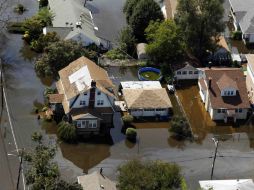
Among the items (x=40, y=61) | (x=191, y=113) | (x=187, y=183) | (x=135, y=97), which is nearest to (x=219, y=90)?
(x=191, y=113)

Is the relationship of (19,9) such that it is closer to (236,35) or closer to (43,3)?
(43,3)

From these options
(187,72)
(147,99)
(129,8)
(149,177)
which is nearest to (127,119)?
(147,99)

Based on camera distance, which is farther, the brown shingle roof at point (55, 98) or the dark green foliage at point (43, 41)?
the dark green foliage at point (43, 41)

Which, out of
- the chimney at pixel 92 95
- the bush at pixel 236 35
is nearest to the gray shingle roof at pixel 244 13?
the bush at pixel 236 35

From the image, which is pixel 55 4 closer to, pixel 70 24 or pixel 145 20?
pixel 70 24

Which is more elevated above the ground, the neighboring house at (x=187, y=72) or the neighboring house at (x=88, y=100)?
the neighboring house at (x=187, y=72)

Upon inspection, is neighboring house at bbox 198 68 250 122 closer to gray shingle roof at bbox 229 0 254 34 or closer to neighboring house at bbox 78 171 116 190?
gray shingle roof at bbox 229 0 254 34

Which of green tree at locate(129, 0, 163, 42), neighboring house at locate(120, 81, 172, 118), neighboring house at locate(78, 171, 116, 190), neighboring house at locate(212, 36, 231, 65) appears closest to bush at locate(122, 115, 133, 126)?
neighboring house at locate(120, 81, 172, 118)

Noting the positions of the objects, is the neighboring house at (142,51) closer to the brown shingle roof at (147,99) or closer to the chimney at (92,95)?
the brown shingle roof at (147,99)
